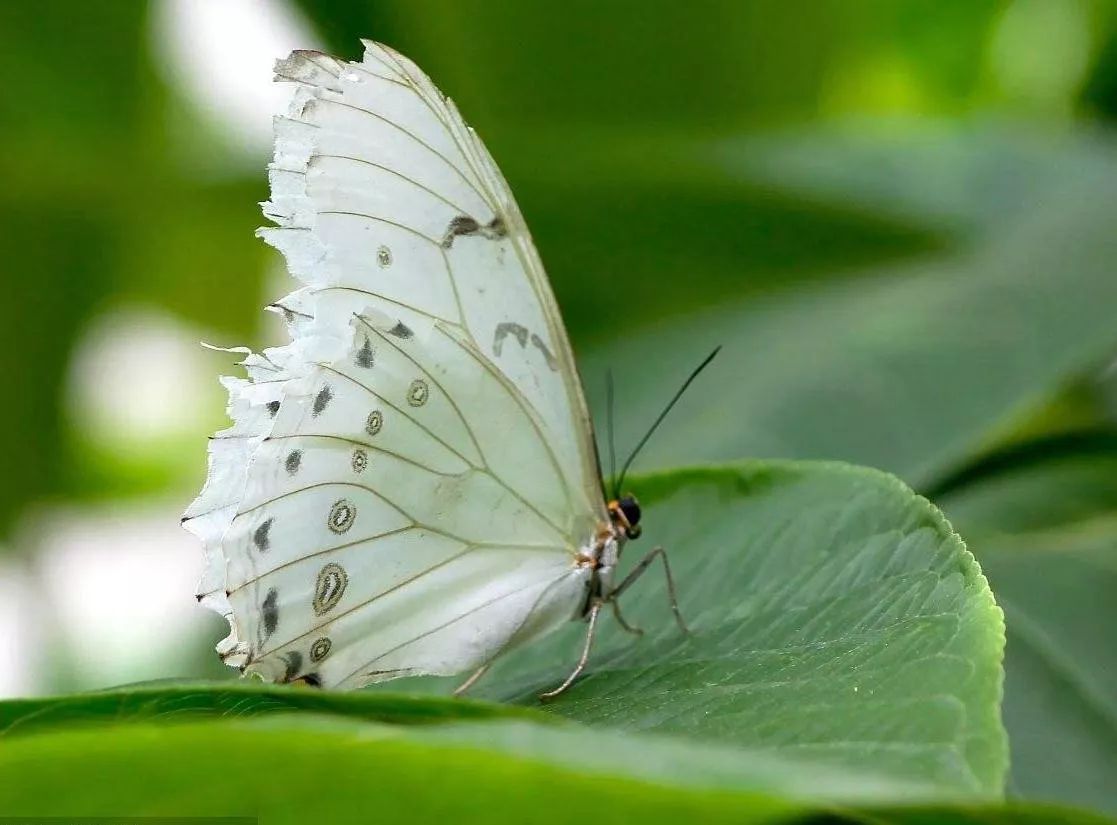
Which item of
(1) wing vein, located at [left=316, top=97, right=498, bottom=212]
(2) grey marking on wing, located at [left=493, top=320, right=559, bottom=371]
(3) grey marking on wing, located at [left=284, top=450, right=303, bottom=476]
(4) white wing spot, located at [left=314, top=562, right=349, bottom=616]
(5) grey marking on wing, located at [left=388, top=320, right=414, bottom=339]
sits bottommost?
(4) white wing spot, located at [left=314, top=562, right=349, bottom=616]

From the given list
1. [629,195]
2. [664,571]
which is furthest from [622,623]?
[629,195]

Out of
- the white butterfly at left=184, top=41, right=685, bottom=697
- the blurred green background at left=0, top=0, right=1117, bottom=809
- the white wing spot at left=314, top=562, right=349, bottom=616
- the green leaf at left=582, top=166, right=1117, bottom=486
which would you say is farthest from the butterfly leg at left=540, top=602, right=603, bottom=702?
the blurred green background at left=0, top=0, right=1117, bottom=809

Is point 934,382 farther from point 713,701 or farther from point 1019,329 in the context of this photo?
point 713,701

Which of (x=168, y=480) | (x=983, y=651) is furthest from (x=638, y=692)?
(x=168, y=480)

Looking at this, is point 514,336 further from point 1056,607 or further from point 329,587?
point 1056,607

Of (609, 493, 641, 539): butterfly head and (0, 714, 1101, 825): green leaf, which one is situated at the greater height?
(0, 714, 1101, 825): green leaf

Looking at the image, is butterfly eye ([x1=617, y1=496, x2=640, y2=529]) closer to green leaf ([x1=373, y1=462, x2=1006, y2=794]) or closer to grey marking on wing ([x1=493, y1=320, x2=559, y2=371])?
green leaf ([x1=373, y1=462, x2=1006, y2=794])
